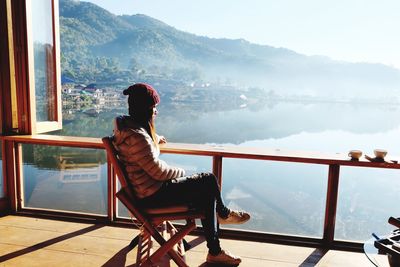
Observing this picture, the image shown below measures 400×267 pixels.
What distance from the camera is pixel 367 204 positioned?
2708cm

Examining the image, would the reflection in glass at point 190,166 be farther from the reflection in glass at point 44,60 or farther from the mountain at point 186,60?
the mountain at point 186,60

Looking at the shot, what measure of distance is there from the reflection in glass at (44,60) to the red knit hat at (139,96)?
1.72 meters

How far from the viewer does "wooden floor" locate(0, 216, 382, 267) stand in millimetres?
2184

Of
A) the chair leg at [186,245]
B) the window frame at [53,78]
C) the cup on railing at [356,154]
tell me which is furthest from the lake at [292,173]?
the cup on railing at [356,154]

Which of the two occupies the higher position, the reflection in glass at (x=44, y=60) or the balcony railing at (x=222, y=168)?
the reflection in glass at (x=44, y=60)

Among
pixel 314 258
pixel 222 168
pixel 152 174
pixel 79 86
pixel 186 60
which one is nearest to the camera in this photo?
pixel 152 174

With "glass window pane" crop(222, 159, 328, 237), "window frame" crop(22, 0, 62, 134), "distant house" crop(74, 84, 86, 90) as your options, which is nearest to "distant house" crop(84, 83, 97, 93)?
"distant house" crop(74, 84, 86, 90)

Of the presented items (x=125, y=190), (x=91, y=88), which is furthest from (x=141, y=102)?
(x=91, y=88)

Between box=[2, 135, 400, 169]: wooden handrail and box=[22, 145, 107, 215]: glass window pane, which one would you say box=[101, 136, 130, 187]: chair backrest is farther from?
box=[22, 145, 107, 215]: glass window pane

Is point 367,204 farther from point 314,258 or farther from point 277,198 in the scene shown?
point 314,258

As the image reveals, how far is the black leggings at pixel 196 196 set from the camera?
1.86 meters

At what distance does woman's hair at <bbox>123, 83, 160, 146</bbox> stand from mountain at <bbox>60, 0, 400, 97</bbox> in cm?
574

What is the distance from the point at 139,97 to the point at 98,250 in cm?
128

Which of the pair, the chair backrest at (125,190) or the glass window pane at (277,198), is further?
the glass window pane at (277,198)
